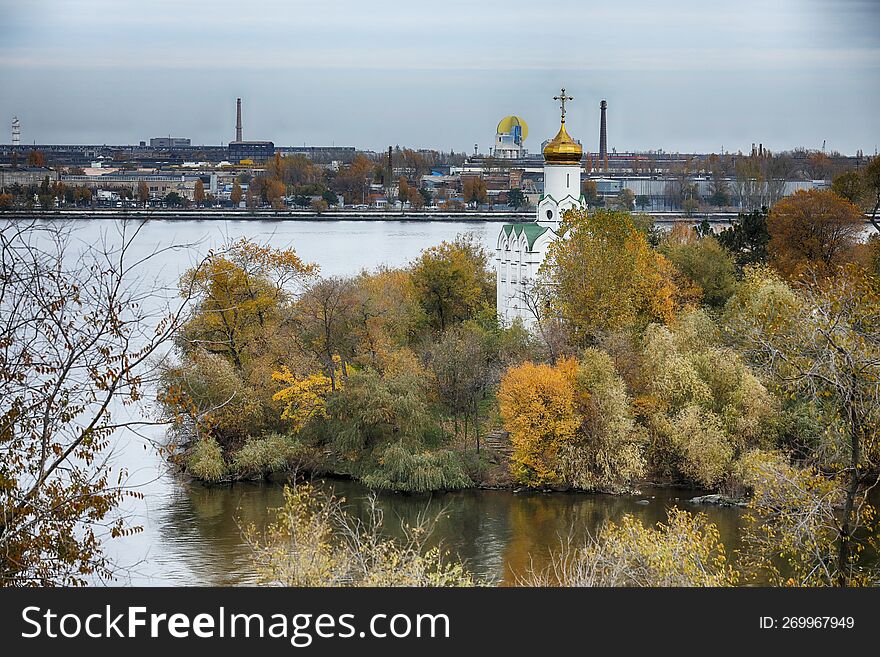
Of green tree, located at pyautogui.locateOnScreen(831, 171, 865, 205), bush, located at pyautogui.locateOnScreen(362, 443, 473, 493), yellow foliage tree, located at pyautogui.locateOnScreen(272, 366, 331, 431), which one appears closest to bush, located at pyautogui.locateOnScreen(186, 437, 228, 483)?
yellow foliage tree, located at pyautogui.locateOnScreen(272, 366, 331, 431)

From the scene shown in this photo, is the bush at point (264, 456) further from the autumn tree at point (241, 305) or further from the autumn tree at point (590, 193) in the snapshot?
the autumn tree at point (590, 193)

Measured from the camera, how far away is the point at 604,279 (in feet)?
56.6

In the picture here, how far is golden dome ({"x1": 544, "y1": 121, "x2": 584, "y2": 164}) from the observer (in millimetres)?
20703

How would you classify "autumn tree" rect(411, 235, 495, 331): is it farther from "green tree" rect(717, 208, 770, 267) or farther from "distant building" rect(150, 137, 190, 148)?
"distant building" rect(150, 137, 190, 148)

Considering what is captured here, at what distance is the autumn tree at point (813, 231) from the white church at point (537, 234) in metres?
3.33

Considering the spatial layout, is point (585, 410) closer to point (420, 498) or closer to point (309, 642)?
point (420, 498)

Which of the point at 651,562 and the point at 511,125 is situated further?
the point at 511,125

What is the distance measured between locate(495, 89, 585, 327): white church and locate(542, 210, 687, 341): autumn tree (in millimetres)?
1222

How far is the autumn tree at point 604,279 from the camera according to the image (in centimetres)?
1717

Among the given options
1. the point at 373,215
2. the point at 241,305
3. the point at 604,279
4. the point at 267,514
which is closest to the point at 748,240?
the point at 604,279

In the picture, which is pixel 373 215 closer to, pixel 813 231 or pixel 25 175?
pixel 25 175

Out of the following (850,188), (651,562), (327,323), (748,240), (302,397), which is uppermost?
(850,188)

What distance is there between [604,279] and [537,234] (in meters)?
2.98

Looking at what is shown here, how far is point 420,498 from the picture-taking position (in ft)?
46.8
